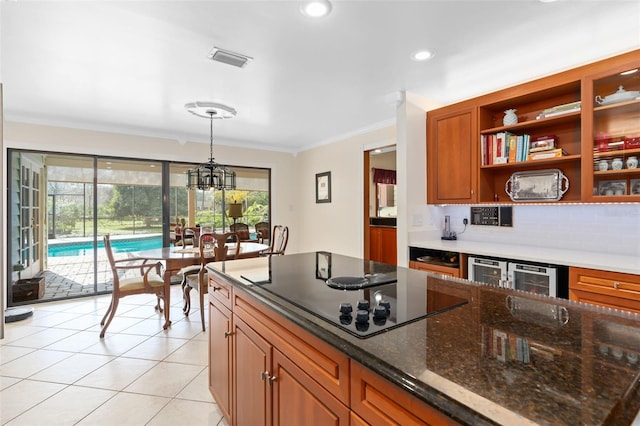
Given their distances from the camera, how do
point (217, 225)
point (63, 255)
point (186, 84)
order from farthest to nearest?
point (217, 225), point (63, 255), point (186, 84)

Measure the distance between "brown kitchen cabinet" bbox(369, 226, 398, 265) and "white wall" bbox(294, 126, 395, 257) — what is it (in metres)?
0.69

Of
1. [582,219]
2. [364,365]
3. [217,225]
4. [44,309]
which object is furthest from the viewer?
[217,225]

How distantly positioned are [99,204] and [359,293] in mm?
4594

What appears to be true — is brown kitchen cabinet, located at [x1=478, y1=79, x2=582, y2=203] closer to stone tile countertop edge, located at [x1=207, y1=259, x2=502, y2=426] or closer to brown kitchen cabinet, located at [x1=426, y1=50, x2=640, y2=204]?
brown kitchen cabinet, located at [x1=426, y1=50, x2=640, y2=204]

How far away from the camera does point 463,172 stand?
3143mm

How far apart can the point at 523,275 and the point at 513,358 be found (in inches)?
80.0

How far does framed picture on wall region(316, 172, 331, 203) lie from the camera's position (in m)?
5.32

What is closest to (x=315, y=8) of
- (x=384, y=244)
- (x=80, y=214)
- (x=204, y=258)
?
(x=204, y=258)

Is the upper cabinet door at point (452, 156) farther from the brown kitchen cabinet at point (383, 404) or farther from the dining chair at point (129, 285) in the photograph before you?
the dining chair at point (129, 285)

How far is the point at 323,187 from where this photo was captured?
545 centimetres

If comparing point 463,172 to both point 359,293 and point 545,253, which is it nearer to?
point 545,253

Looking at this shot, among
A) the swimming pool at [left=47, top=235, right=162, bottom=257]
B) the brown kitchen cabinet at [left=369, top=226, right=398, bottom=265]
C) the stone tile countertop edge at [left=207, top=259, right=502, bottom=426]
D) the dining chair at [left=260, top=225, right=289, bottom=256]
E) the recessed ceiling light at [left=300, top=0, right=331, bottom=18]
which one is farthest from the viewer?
the brown kitchen cabinet at [left=369, top=226, right=398, bottom=265]

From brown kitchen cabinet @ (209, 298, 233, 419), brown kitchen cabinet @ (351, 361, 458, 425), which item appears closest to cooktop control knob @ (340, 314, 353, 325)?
brown kitchen cabinet @ (351, 361, 458, 425)

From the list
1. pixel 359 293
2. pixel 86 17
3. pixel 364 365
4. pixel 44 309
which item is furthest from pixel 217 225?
pixel 364 365
